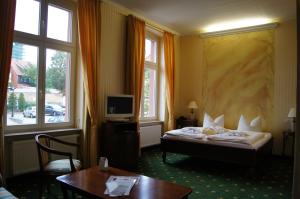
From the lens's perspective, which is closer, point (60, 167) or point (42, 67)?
point (60, 167)

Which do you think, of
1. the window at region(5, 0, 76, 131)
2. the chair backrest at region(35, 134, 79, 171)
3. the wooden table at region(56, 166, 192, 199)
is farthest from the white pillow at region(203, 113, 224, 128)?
the chair backrest at region(35, 134, 79, 171)

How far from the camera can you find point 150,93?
19.5ft

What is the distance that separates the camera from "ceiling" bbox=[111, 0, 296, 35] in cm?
427

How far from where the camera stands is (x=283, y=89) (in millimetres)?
5070

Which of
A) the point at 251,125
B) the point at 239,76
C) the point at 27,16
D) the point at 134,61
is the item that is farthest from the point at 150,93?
the point at 27,16

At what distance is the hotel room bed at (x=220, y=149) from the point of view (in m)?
3.73

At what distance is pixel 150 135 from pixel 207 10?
119 inches

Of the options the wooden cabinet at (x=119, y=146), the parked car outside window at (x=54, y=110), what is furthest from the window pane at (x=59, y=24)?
the wooden cabinet at (x=119, y=146)

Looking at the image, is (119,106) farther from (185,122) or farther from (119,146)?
(185,122)

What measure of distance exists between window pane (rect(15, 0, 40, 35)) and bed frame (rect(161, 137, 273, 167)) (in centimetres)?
302

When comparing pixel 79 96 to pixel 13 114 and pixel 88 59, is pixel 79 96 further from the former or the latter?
pixel 13 114

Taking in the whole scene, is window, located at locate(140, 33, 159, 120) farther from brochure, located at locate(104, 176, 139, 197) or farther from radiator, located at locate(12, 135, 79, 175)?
brochure, located at locate(104, 176, 139, 197)

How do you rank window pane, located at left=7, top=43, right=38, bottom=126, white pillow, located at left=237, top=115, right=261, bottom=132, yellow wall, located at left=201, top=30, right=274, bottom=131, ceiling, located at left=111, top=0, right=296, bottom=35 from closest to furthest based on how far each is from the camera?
window pane, located at left=7, top=43, right=38, bottom=126, ceiling, located at left=111, top=0, right=296, bottom=35, white pillow, located at left=237, top=115, right=261, bottom=132, yellow wall, located at left=201, top=30, right=274, bottom=131

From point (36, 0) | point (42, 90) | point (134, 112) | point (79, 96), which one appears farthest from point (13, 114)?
point (134, 112)
